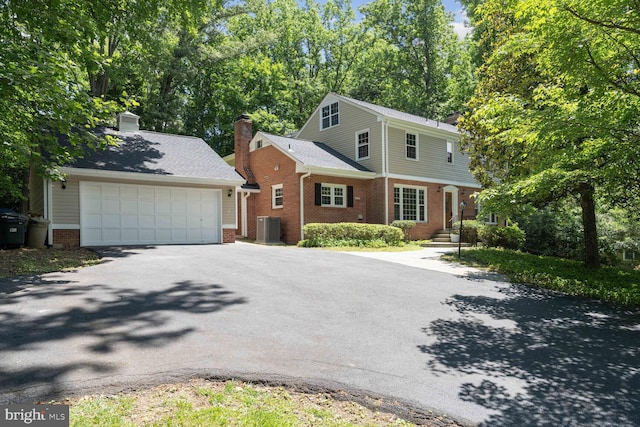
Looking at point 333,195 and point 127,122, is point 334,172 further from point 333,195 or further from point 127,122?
point 127,122

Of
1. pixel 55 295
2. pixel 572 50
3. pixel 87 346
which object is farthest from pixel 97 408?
pixel 572 50

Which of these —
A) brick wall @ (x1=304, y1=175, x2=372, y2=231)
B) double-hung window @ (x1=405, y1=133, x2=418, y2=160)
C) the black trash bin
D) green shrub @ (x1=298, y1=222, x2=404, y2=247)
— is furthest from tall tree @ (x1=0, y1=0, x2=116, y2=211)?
double-hung window @ (x1=405, y1=133, x2=418, y2=160)

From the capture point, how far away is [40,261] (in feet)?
29.7

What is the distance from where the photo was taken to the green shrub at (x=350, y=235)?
1552 cm

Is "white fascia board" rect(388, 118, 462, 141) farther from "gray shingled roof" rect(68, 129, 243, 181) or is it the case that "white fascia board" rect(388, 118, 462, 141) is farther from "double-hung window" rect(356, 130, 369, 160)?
"gray shingled roof" rect(68, 129, 243, 181)

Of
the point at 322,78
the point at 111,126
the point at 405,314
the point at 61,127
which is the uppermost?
the point at 322,78

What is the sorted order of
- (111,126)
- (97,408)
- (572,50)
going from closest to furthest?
1. (97,408)
2. (572,50)
3. (111,126)

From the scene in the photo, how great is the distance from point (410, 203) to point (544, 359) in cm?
1554

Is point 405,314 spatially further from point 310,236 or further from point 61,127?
point 310,236

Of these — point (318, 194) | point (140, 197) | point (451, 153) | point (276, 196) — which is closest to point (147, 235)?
point (140, 197)

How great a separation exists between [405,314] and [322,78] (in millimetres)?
34712

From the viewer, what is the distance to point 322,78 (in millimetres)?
37281

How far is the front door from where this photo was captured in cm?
2098

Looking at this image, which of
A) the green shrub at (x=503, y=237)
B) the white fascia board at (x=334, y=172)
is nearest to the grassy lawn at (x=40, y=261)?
the white fascia board at (x=334, y=172)
